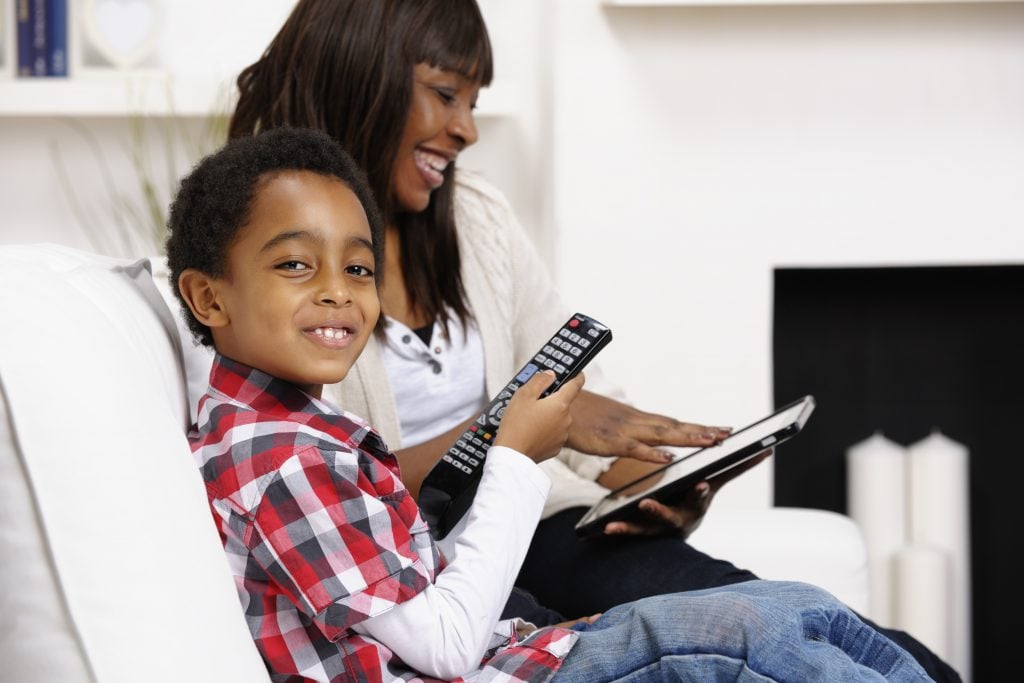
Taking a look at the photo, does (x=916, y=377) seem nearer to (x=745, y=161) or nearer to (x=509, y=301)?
(x=745, y=161)

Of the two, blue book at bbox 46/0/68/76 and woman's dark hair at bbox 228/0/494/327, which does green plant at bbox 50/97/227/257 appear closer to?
blue book at bbox 46/0/68/76

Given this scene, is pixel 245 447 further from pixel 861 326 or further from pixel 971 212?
pixel 861 326

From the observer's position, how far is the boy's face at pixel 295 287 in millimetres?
915

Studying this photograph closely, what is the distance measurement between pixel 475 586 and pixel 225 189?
348 mm

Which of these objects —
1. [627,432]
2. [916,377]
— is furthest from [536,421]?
[916,377]

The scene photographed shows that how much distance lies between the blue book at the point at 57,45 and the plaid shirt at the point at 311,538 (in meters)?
1.42

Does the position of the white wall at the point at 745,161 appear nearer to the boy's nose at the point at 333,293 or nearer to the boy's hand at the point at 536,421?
the boy's hand at the point at 536,421

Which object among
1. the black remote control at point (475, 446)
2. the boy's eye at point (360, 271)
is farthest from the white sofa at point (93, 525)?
the black remote control at point (475, 446)

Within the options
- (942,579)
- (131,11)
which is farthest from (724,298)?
(131,11)

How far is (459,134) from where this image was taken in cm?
140

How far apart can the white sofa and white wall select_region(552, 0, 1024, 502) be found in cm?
136

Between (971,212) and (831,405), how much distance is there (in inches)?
18.6

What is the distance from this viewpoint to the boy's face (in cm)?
91

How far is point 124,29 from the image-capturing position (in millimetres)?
2131
